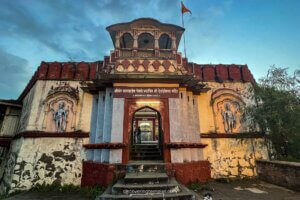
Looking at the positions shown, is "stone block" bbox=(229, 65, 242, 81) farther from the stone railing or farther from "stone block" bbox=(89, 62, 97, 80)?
"stone block" bbox=(89, 62, 97, 80)

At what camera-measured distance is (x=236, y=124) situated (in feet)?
32.1

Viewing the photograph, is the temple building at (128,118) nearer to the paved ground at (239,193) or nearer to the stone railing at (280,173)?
the stone railing at (280,173)

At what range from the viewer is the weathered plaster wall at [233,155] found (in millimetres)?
9141

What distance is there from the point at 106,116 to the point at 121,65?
104 inches

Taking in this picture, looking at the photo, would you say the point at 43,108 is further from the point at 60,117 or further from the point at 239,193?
the point at 239,193

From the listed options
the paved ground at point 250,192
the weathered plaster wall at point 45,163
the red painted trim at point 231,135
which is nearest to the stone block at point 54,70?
the weathered plaster wall at point 45,163

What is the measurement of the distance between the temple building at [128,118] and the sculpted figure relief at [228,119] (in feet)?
0.18

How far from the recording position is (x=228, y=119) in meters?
9.83

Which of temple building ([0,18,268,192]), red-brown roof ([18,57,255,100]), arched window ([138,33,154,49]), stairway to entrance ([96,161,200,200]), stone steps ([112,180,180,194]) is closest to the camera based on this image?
stairway to entrance ([96,161,200,200])

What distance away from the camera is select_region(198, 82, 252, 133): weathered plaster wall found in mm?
9711

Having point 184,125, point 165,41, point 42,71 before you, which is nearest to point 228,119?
point 184,125

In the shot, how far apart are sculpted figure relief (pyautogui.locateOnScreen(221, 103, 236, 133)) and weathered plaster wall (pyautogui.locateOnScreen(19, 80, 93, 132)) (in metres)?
7.48

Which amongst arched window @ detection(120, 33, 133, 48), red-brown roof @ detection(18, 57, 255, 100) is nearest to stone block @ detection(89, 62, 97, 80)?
red-brown roof @ detection(18, 57, 255, 100)

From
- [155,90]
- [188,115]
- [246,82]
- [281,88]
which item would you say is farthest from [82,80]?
[281,88]
